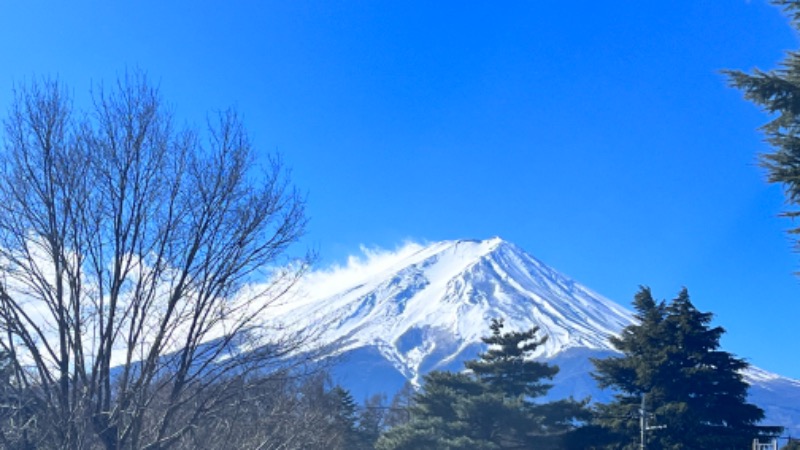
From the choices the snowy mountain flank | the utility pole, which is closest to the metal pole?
the utility pole

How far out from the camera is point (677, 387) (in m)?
25.7

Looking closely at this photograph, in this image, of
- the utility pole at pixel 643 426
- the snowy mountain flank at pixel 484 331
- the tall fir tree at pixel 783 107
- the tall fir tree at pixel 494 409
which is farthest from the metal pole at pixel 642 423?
the snowy mountain flank at pixel 484 331

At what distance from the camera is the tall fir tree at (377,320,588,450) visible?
92.2 ft

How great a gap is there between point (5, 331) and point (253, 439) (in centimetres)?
302

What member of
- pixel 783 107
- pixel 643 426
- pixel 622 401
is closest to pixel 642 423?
pixel 643 426

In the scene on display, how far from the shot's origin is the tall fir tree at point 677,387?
24.4 metres

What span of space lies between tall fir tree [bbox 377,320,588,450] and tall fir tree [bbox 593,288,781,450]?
1947 mm

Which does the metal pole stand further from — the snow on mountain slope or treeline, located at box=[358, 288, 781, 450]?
the snow on mountain slope

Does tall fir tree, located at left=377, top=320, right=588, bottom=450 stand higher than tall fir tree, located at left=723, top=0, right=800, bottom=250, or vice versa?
tall fir tree, located at left=723, top=0, right=800, bottom=250

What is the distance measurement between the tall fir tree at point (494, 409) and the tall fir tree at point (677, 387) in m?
1.95

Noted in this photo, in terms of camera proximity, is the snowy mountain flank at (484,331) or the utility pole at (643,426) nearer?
the utility pole at (643,426)

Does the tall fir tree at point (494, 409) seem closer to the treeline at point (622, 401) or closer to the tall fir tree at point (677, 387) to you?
the treeline at point (622, 401)

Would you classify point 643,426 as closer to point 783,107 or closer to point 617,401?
point 617,401

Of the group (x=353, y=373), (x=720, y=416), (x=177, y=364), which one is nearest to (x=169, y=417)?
(x=177, y=364)
